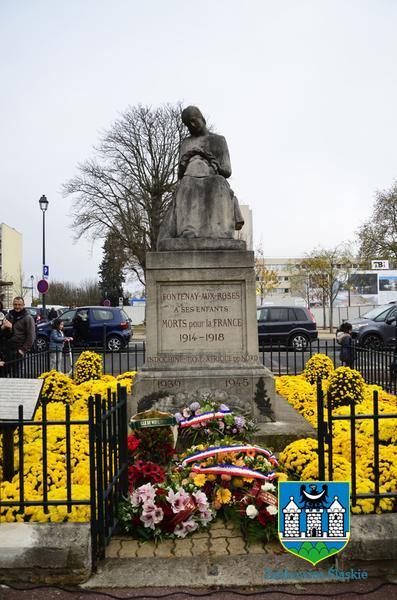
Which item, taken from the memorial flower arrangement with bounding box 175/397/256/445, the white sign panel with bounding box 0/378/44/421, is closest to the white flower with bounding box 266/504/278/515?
the memorial flower arrangement with bounding box 175/397/256/445

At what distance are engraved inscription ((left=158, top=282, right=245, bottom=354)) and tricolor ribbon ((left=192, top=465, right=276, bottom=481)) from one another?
2229mm

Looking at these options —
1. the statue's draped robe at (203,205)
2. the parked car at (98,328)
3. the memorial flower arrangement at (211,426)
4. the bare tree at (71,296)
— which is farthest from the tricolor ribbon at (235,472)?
the bare tree at (71,296)

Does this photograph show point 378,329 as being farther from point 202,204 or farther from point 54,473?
point 54,473

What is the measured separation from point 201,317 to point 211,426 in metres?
1.46

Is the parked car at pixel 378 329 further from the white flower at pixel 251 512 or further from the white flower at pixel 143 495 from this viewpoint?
the white flower at pixel 143 495

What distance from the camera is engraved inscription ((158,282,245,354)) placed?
6.12 meters

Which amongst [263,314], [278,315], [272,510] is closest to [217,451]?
[272,510]

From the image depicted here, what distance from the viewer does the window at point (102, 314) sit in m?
19.2

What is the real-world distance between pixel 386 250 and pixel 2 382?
35024 millimetres

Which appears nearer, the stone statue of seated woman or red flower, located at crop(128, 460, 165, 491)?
red flower, located at crop(128, 460, 165, 491)

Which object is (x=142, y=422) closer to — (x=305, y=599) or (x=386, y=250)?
(x=305, y=599)

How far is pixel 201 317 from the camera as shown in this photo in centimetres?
615

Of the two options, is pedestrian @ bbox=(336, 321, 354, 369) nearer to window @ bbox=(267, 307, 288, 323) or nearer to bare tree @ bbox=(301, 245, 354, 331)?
window @ bbox=(267, 307, 288, 323)

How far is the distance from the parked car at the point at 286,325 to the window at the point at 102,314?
18.4 feet
